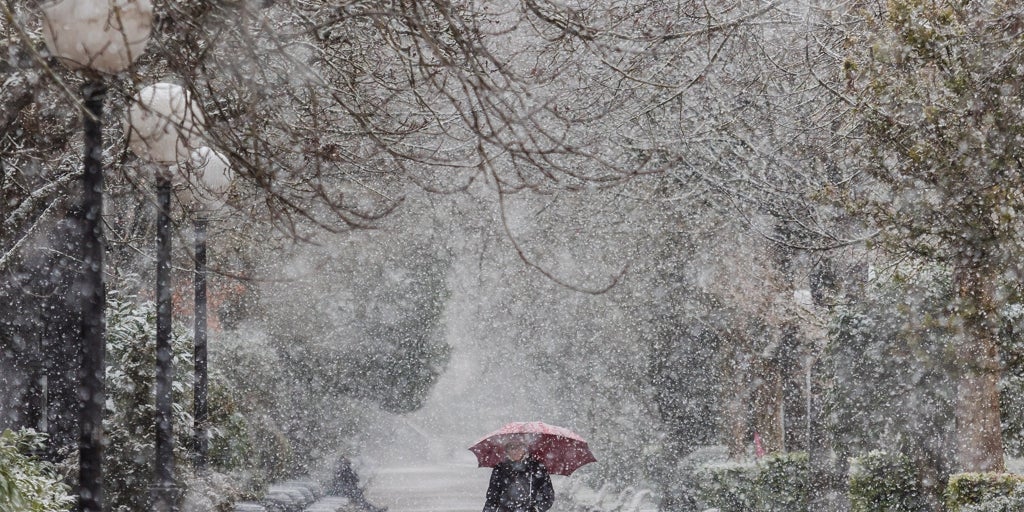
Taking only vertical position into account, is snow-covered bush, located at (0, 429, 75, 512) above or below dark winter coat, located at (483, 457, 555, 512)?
above

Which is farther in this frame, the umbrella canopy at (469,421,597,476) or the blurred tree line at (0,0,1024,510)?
the umbrella canopy at (469,421,597,476)

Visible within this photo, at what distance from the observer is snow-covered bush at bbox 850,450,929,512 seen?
1351 centimetres

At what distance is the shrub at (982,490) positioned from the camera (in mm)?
10117

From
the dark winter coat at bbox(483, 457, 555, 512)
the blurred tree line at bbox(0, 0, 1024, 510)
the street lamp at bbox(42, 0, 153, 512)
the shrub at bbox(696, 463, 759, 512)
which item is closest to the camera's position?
the street lamp at bbox(42, 0, 153, 512)

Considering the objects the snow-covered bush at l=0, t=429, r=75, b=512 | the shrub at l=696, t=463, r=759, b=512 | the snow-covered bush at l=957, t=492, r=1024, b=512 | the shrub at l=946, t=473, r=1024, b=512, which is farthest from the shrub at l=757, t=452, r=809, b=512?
the snow-covered bush at l=0, t=429, r=75, b=512

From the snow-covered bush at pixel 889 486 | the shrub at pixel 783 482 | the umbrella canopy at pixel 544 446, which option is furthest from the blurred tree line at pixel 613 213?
the umbrella canopy at pixel 544 446

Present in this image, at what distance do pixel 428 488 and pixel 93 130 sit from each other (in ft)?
117

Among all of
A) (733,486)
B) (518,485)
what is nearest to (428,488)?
(733,486)

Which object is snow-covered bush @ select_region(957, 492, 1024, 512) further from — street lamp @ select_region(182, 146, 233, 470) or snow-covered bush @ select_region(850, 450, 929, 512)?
street lamp @ select_region(182, 146, 233, 470)

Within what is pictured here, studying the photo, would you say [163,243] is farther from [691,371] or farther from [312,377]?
[312,377]

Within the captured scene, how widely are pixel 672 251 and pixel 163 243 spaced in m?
15.2

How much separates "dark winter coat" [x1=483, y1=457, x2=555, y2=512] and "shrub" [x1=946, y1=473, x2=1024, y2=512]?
3625mm

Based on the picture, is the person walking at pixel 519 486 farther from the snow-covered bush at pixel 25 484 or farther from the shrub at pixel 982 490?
the snow-covered bush at pixel 25 484

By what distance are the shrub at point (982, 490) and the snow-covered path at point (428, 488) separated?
17163 millimetres
